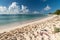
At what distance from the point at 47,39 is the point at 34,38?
0.37m

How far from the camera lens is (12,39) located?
9.57 feet

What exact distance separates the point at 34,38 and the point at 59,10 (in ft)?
87.9

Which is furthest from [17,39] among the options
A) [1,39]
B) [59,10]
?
[59,10]

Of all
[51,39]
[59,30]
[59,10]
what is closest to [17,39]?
[51,39]

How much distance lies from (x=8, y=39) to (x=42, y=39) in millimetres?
923

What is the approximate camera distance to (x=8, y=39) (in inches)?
116

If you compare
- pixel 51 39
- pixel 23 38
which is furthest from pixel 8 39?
pixel 51 39

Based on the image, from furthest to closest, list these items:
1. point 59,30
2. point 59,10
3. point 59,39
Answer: point 59,10, point 59,30, point 59,39

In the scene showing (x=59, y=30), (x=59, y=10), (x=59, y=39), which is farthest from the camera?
(x=59, y=10)

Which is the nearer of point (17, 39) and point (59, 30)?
point (17, 39)

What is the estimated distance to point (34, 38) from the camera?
307 cm

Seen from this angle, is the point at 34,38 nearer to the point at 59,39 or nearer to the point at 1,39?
the point at 59,39

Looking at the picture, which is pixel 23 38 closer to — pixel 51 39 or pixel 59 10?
pixel 51 39

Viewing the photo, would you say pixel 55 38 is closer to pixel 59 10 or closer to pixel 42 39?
pixel 42 39
